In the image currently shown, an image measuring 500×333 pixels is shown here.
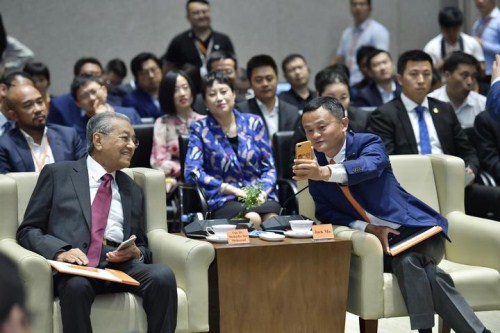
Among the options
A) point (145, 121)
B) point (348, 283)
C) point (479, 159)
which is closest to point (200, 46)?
point (145, 121)

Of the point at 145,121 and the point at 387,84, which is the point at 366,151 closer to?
the point at 145,121

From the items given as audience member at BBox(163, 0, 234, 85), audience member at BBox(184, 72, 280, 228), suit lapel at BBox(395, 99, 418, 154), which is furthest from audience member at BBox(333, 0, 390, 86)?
audience member at BBox(184, 72, 280, 228)

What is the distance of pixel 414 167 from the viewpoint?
4.84 metres

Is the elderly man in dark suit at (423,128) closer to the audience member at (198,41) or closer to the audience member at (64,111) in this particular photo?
the audience member at (64,111)

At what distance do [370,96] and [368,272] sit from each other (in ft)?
12.1

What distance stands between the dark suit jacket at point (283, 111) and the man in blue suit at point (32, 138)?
1580 mm

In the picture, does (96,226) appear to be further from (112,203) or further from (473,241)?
(473,241)

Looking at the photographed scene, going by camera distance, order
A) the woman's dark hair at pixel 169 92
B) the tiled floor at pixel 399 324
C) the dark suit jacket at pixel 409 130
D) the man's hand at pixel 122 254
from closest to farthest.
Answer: the man's hand at pixel 122 254, the tiled floor at pixel 399 324, the dark suit jacket at pixel 409 130, the woman's dark hair at pixel 169 92

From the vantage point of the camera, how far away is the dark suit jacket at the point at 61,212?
4039 millimetres

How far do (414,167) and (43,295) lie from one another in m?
2.09

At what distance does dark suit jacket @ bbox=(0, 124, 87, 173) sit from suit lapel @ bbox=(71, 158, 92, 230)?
1025 millimetres

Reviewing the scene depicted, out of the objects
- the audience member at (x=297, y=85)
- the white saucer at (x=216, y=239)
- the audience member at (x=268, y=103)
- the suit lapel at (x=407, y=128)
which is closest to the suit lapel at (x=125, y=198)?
the white saucer at (x=216, y=239)

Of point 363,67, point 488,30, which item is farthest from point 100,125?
point 488,30

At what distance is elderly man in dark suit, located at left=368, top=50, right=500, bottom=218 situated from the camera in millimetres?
5816
